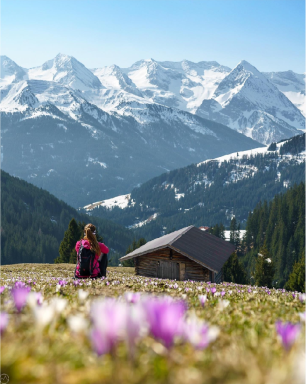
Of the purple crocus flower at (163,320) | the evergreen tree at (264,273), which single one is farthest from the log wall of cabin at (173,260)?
the evergreen tree at (264,273)

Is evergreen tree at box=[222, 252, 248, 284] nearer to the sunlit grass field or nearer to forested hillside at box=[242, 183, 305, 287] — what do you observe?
forested hillside at box=[242, 183, 305, 287]

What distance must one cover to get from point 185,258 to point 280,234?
11718 centimetres

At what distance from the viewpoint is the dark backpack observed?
1092cm

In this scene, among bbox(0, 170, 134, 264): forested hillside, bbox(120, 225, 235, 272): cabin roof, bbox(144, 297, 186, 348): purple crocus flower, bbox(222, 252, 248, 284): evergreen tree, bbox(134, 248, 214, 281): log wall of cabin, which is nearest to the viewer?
bbox(144, 297, 186, 348): purple crocus flower

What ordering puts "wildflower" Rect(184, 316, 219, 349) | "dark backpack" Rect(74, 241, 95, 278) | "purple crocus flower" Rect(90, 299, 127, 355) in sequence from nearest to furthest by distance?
"purple crocus flower" Rect(90, 299, 127, 355) → "wildflower" Rect(184, 316, 219, 349) → "dark backpack" Rect(74, 241, 95, 278)

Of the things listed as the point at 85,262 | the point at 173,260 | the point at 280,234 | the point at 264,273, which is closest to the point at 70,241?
the point at 264,273

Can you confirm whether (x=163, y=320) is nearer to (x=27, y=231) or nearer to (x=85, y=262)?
(x=85, y=262)

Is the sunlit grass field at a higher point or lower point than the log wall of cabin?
higher

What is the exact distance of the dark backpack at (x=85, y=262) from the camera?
10.9 metres

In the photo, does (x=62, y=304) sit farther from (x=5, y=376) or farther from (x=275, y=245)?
(x=275, y=245)

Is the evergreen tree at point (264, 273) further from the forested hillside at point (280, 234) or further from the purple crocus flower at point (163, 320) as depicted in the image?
the purple crocus flower at point (163, 320)

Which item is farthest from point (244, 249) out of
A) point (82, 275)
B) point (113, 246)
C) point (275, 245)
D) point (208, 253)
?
point (82, 275)

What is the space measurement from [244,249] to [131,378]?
16227 centimetres

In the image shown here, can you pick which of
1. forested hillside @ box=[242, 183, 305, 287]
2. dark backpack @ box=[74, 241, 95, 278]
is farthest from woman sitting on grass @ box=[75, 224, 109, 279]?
forested hillside @ box=[242, 183, 305, 287]
